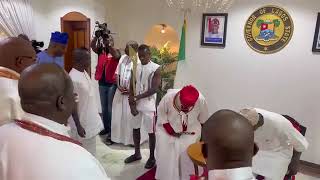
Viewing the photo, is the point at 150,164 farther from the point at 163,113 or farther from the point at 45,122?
the point at 45,122

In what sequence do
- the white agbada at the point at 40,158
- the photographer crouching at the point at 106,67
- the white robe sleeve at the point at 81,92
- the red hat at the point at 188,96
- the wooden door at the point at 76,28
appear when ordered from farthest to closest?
the wooden door at the point at 76,28
the photographer crouching at the point at 106,67
the white robe sleeve at the point at 81,92
the red hat at the point at 188,96
the white agbada at the point at 40,158

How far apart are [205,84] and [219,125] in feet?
10.8

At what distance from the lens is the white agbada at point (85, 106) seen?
2.58 meters

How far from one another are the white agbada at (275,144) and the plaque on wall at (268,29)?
1575mm

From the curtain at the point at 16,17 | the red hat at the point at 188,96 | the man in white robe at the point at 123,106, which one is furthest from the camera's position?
the curtain at the point at 16,17

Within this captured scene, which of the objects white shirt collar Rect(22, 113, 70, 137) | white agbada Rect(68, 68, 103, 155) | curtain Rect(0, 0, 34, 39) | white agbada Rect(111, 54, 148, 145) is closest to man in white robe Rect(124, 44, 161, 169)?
white agbada Rect(111, 54, 148, 145)

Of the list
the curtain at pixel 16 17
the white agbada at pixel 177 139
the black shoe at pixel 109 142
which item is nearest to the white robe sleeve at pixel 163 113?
the white agbada at pixel 177 139

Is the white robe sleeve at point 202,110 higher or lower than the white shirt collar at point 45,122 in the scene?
lower

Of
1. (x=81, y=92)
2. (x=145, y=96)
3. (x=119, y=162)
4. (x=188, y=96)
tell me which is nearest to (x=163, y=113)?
(x=188, y=96)

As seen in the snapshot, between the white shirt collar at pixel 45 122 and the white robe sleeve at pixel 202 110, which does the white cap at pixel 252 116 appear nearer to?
the white robe sleeve at pixel 202 110

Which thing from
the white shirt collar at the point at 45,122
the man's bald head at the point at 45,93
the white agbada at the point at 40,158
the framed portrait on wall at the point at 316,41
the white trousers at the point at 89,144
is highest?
the framed portrait on wall at the point at 316,41

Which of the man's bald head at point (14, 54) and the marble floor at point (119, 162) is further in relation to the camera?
the marble floor at point (119, 162)

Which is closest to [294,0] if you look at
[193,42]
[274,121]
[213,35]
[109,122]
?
[213,35]

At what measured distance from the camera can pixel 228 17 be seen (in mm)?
3908
